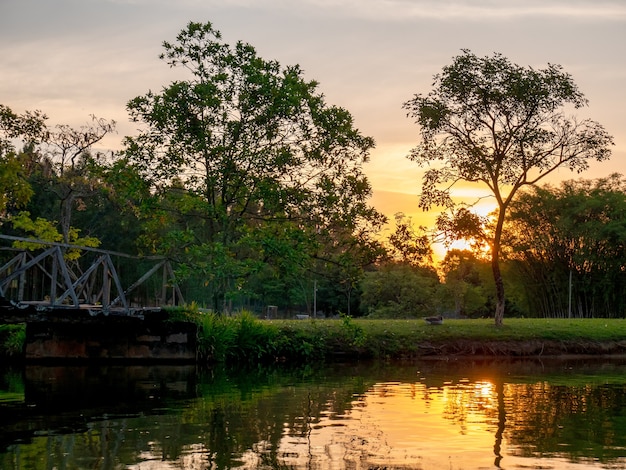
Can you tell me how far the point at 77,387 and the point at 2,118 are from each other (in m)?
27.4

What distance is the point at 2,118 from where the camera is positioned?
48.7 m

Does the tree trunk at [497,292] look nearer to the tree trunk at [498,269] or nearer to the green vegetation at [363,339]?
the tree trunk at [498,269]

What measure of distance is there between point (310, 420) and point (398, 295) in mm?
62637

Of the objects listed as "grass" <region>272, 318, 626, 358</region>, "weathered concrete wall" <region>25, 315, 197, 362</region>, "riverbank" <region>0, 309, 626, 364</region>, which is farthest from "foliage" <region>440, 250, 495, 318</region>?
"weathered concrete wall" <region>25, 315, 197, 362</region>

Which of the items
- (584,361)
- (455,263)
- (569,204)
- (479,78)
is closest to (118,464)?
(584,361)

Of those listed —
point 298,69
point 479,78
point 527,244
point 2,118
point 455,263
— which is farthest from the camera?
point 455,263

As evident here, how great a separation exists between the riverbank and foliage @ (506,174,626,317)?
2641 centimetres

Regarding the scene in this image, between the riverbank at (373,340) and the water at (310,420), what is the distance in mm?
4493

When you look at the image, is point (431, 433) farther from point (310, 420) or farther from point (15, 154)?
point (15, 154)

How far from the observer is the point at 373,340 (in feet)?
129

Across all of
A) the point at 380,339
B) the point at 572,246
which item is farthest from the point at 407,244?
the point at 572,246

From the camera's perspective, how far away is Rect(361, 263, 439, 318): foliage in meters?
77.6

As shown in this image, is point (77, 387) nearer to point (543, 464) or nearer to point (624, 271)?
point (543, 464)

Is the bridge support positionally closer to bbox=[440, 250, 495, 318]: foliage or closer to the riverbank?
the riverbank
